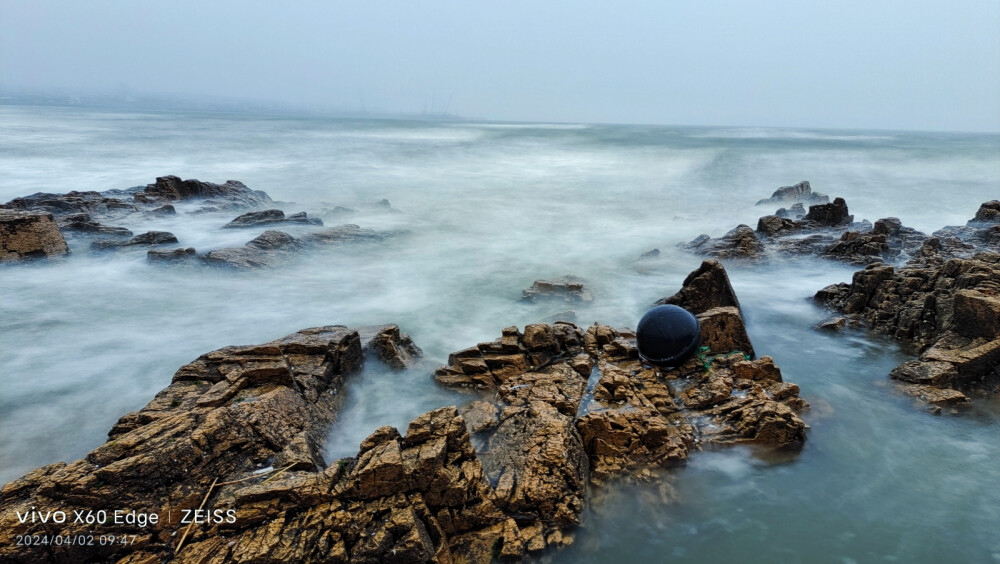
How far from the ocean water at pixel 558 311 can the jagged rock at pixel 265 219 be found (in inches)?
40.5

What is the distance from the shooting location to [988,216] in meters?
22.8

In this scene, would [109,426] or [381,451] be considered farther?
[109,426]

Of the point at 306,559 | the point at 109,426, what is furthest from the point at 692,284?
the point at 109,426

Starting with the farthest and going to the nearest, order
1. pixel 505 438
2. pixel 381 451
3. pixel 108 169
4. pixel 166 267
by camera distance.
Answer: pixel 108 169
pixel 166 267
pixel 505 438
pixel 381 451

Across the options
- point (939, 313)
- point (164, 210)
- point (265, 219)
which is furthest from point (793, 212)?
point (164, 210)

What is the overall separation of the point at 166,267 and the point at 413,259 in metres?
8.46

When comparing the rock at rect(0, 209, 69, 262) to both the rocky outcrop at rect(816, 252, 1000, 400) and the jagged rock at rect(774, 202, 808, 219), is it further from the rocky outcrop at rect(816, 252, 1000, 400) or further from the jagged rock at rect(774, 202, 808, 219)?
the jagged rock at rect(774, 202, 808, 219)

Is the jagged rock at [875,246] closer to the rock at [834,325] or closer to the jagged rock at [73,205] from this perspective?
the rock at [834,325]

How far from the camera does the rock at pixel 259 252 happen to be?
59.1 ft

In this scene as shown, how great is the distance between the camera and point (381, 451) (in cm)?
635

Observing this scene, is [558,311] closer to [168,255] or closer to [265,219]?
[168,255]

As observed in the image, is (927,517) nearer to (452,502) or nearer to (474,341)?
(452,502)

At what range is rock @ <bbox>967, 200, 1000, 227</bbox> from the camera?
2242 centimetres

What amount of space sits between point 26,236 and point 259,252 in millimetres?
7248
